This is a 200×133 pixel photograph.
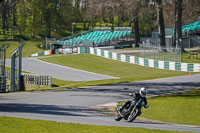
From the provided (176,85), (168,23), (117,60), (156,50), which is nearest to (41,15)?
(168,23)

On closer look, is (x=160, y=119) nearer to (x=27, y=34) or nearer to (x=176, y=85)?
(x=176, y=85)

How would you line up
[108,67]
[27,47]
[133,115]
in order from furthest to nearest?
[27,47] → [108,67] → [133,115]

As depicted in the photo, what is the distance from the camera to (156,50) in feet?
154

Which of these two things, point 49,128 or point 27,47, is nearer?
point 49,128

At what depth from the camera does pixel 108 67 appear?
48.0 meters

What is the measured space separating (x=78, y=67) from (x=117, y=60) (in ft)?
20.4

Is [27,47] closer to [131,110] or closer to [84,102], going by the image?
[84,102]

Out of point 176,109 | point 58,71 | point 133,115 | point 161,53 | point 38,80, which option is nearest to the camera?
point 133,115

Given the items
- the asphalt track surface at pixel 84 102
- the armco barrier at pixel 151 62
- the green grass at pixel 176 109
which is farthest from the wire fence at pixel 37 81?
the armco barrier at pixel 151 62

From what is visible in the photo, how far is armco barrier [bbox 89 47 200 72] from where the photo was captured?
42281mm

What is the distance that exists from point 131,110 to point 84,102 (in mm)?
7400

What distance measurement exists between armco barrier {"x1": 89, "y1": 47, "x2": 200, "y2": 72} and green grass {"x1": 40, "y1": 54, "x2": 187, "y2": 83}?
2.87ft

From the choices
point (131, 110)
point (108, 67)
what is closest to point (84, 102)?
point (131, 110)

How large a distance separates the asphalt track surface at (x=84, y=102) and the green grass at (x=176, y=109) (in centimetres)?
168
